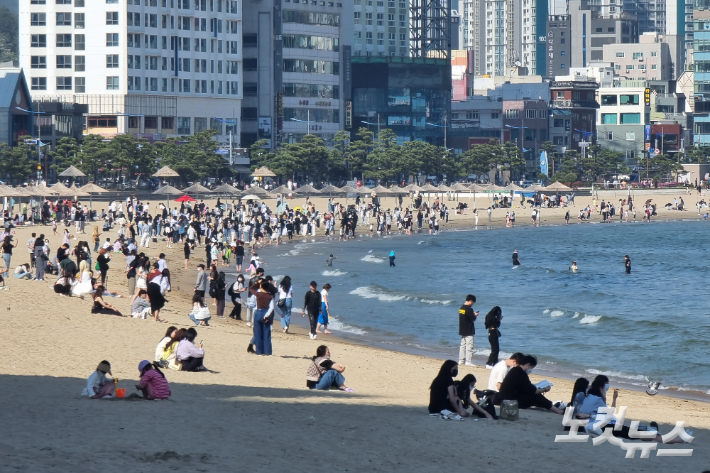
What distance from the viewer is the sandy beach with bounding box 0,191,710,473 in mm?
12047

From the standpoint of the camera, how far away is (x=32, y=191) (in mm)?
60312

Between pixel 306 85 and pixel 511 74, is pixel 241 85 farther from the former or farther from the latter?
pixel 511 74

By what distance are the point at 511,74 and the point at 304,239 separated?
139005mm

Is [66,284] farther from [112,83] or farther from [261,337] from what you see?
[112,83]

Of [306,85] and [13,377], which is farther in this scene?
[306,85]

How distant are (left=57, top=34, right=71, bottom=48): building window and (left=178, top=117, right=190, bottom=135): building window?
13598mm

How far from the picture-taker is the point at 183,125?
113 meters

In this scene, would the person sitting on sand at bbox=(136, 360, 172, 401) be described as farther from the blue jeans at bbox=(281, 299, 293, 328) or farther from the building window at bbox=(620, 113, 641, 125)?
the building window at bbox=(620, 113, 641, 125)

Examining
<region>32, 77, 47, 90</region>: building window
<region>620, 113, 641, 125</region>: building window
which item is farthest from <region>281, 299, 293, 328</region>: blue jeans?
<region>620, 113, 641, 125</region>: building window

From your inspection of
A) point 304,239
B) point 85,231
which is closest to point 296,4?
point 304,239

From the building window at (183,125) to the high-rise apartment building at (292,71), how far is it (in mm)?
12126

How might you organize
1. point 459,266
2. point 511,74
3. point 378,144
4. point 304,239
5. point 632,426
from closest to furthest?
1. point 632,426
2. point 459,266
3. point 304,239
4. point 378,144
5. point 511,74

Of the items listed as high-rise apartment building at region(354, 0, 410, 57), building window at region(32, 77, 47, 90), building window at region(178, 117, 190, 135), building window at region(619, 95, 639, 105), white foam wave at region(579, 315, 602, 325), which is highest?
high-rise apartment building at region(354, 0, 410, 57)

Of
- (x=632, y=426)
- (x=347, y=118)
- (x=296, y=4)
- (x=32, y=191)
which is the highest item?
(x=296, y=4)
